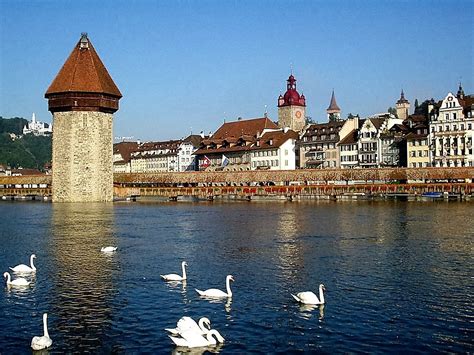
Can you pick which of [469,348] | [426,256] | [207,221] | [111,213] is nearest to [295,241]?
[426,256]

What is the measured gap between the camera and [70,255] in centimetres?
2147

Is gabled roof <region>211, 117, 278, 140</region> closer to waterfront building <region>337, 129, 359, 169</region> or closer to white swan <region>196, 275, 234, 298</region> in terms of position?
waterfront building <region>337, 129, 359, 169</region>

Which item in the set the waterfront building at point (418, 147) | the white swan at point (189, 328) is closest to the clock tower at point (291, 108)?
the waterfront building at point (418, 147)

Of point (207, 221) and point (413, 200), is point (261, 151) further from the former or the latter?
point (207, 221)

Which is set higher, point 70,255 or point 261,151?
point 261,151

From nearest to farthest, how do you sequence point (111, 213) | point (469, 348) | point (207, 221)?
point (469, 348) < point (207, 221) < point (111, 213)

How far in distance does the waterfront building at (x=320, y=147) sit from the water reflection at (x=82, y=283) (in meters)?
49.0

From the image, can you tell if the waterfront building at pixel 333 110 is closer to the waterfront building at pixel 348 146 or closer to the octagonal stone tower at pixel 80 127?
the waterfront building at pixel 348 146

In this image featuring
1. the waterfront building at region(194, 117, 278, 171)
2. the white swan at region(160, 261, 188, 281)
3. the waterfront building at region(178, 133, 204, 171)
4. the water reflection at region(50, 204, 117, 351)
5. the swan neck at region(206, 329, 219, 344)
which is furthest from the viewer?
the waterfront building at region(178, 133, 204, 171)

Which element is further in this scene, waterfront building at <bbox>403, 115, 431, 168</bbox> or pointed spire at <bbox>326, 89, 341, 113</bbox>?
pointed spire at <bbox>326, 89, 341, 113</bbox>

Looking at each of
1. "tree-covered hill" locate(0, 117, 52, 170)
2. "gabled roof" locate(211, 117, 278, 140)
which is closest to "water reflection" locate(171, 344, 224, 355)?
"gabled roof" locate(211, 117, 278, 140)

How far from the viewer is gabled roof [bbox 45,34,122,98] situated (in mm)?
55906

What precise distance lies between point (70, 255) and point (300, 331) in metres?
11.9

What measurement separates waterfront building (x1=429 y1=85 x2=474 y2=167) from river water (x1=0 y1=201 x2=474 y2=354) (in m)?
37.1
